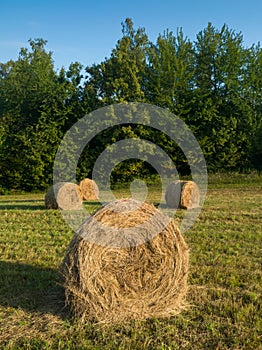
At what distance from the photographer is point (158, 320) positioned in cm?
461

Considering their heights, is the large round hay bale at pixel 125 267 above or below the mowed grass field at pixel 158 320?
above

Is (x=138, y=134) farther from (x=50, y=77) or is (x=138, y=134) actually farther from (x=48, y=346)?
(x=48, y=346)

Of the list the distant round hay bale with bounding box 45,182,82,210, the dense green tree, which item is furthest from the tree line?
the distant round hay bale with bounding box 45,182,82,210

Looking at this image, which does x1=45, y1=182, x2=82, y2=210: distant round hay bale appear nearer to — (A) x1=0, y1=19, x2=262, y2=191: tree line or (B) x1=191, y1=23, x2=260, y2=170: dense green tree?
(A) x1=0, y1=19, x2=262, y2=191: tree line

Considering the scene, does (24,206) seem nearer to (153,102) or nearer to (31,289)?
(31,289)

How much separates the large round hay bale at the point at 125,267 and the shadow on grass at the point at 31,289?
1.22ft

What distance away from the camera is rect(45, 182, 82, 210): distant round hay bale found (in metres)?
13.7

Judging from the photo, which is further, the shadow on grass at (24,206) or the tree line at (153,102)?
the tree line at (153,102)

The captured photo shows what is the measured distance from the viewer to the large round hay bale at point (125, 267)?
Answer: 4.70 metres

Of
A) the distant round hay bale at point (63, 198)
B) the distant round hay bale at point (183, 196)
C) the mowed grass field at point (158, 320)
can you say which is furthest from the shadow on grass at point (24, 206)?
the mowed grass field at point (158, 320)

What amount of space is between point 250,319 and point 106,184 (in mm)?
22148

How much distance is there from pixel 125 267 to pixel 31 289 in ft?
4.95

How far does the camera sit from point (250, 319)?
4520mm

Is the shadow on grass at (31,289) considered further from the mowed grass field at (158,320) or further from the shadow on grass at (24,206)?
the shadow on grass at (24,206)
